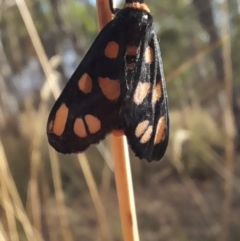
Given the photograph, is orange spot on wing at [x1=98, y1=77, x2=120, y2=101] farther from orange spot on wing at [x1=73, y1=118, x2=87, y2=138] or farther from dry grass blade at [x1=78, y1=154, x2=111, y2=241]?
dry grass blade at [x1=78, y1=154, x2=111, y2=241]

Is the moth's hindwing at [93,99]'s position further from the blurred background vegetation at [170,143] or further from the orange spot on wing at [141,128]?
the blurred background vegetation at [170,143]

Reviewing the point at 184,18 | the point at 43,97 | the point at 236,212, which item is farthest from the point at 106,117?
the point at 184,18

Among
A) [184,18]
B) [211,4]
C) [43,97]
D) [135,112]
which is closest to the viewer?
[135,112]

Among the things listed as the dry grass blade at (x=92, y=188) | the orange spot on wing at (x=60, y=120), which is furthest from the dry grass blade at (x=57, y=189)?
the orange spot on wing at (x=60, y=120)

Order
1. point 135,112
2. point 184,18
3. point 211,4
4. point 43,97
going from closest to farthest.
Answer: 1. point 135,112
2. point 43,97
3. point 211,4
4. point 184,18

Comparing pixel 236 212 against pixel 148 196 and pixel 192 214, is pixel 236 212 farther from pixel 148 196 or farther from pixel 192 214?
pixel 148 196

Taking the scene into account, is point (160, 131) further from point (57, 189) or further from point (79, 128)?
point (57, 189)

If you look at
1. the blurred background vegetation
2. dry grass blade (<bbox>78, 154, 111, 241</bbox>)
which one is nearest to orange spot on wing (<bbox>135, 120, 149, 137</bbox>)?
dry grass blade (<bbox>78, 154, 111, 241</bbox>)
